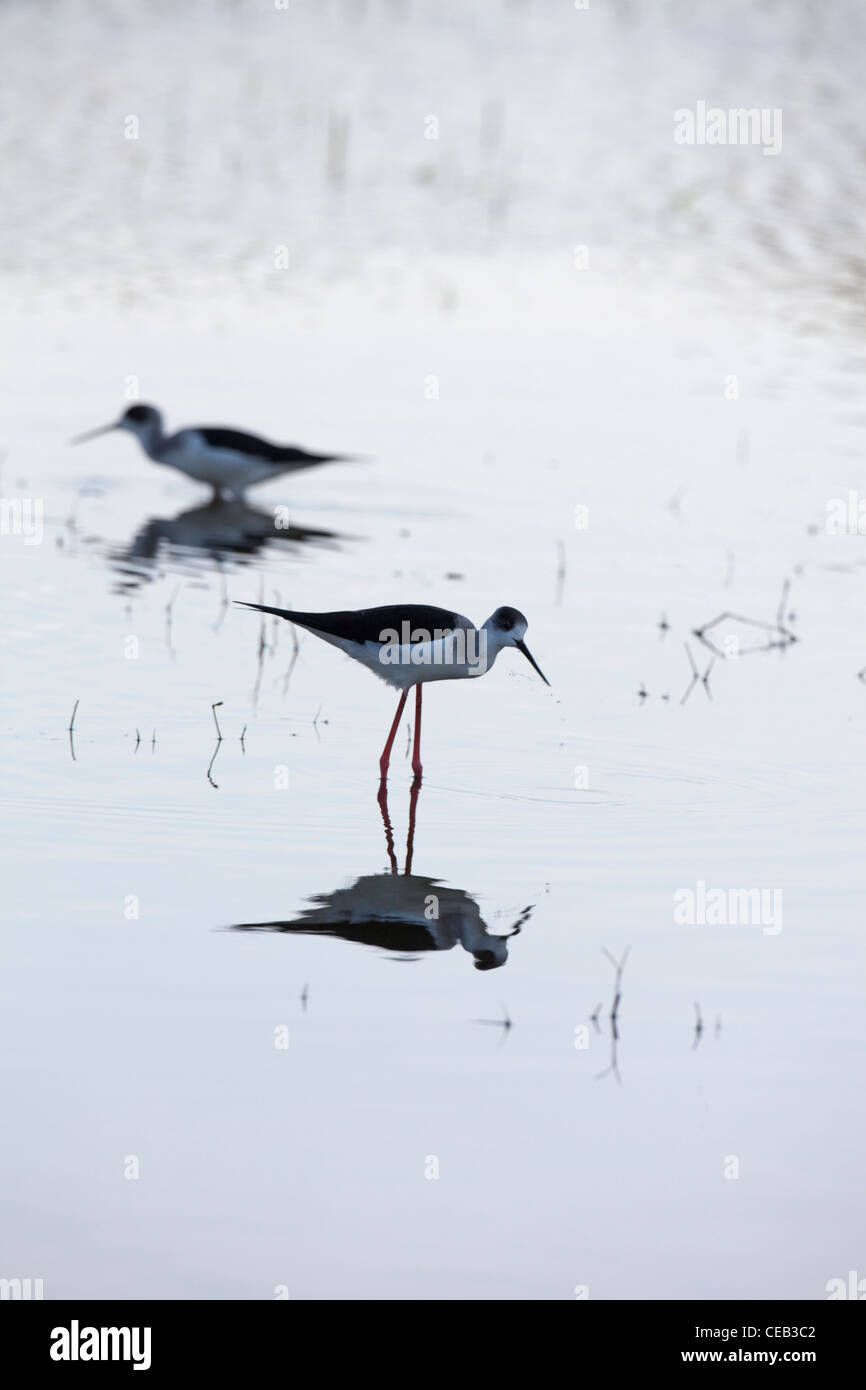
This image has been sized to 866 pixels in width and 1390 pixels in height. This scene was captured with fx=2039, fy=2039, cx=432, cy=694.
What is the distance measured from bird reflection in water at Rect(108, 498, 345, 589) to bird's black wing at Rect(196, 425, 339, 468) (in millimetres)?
358

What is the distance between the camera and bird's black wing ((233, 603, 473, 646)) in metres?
7.95

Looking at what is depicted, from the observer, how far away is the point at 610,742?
834 cm

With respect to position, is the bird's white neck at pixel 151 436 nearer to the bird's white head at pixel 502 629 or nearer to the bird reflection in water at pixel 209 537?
the bird reflection in water at pixel 209 537

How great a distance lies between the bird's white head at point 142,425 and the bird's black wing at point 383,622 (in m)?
5.82

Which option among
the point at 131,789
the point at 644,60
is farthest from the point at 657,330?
the point at 644,60

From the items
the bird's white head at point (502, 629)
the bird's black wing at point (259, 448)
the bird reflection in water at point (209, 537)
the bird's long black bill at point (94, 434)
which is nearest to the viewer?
the bird's white head at point (502, 629)

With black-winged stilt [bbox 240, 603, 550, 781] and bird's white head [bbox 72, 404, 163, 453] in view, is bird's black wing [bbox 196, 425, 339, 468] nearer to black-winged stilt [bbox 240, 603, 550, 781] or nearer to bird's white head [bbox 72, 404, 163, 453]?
bird's white head [bbox 72, 404, 163, 453]

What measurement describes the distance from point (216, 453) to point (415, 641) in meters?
5.75

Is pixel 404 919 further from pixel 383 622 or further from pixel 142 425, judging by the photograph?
pixel 142 425

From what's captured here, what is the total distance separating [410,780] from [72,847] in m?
1.55

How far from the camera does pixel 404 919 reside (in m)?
6.34

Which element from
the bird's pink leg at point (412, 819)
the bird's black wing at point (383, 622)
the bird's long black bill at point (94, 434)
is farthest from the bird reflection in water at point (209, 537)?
the bird's pink leg at point (412, 819)

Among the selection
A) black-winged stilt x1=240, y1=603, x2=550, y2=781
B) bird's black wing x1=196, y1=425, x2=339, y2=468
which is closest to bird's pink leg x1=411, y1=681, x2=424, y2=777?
black-winged stilt x1=240, y1=603, x2=550, y2=781

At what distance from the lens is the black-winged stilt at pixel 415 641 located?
25.9ft
